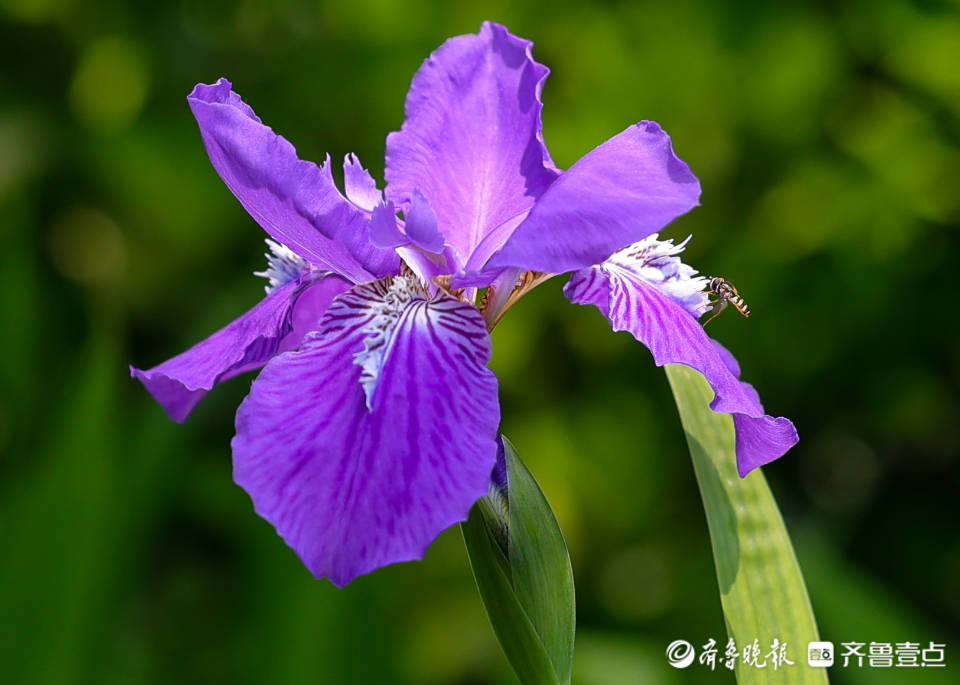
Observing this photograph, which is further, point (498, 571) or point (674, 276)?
point (674, 276)

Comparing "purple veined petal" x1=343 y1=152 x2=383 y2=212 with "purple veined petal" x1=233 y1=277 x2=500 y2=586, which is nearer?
"purple veined petal" x1=233 y1=277 x2=500 y2=586

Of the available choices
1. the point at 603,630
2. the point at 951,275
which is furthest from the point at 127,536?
the point at 951,275

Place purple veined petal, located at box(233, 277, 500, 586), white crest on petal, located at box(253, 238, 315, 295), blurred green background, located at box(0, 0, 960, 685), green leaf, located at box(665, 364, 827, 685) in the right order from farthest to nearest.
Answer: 1. blurred green background, located at box(0, 0, 960, 685)
2. white crest on petal, located at box(253, 238, 315, 295)
3. green leaf, located at box(665, 364, 827, 685)
4. purple veined petal, located at box(233, 277, 500, 586)

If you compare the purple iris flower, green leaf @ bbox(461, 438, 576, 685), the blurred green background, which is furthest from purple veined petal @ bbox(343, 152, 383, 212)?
the blurred green background

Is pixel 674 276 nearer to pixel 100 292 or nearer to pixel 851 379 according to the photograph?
pixel 851 379

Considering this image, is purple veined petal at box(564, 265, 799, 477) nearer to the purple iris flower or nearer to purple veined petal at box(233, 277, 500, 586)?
the purple iris flower

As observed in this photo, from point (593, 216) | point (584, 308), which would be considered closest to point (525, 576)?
point (593, 216)

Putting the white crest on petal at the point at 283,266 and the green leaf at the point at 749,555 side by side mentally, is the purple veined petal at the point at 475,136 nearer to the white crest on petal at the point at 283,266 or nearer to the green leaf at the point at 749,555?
the white crest on petal at the point at 283,266
